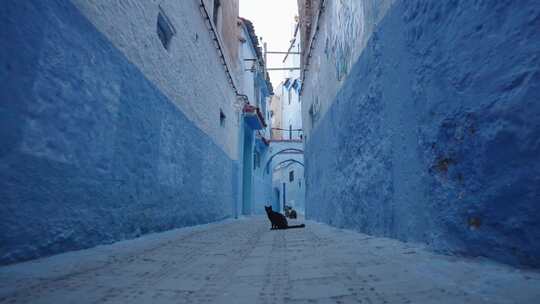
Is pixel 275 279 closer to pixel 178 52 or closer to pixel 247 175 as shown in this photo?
pixel 178 52

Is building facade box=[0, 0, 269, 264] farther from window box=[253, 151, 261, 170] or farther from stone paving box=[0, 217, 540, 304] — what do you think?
window box=[253, 151, 261, 170]

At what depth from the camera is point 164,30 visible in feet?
21.0

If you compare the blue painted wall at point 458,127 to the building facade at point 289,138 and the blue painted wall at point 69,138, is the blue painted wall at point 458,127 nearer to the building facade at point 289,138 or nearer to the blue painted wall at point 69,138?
the blue painted wall at point 69,138

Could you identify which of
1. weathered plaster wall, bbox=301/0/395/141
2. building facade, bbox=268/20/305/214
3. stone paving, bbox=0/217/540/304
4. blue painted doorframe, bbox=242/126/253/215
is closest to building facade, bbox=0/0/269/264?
stone paving, bbox=0/217/540/304

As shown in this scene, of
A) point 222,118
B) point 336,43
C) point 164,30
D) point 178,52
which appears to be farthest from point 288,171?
point 164,30

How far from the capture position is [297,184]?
2577 centimetres

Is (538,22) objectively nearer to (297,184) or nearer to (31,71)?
(31,71)

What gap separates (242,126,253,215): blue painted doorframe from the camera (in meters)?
16.2

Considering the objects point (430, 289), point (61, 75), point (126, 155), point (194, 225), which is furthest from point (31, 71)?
point (194, 225)

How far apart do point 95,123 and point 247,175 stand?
12900mm

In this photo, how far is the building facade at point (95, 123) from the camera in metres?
2.61

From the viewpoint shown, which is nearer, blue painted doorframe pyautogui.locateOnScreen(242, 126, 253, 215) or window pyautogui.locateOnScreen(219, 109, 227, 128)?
window pyautogui.locateOnScreen(219, 109, 227, 128)

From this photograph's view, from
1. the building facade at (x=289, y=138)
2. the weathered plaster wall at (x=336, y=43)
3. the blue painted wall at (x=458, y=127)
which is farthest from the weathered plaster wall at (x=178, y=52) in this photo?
the building facade at (x=289, y=138)

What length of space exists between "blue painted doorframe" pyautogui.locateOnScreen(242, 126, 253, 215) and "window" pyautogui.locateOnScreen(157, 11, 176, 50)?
10.1 meters
